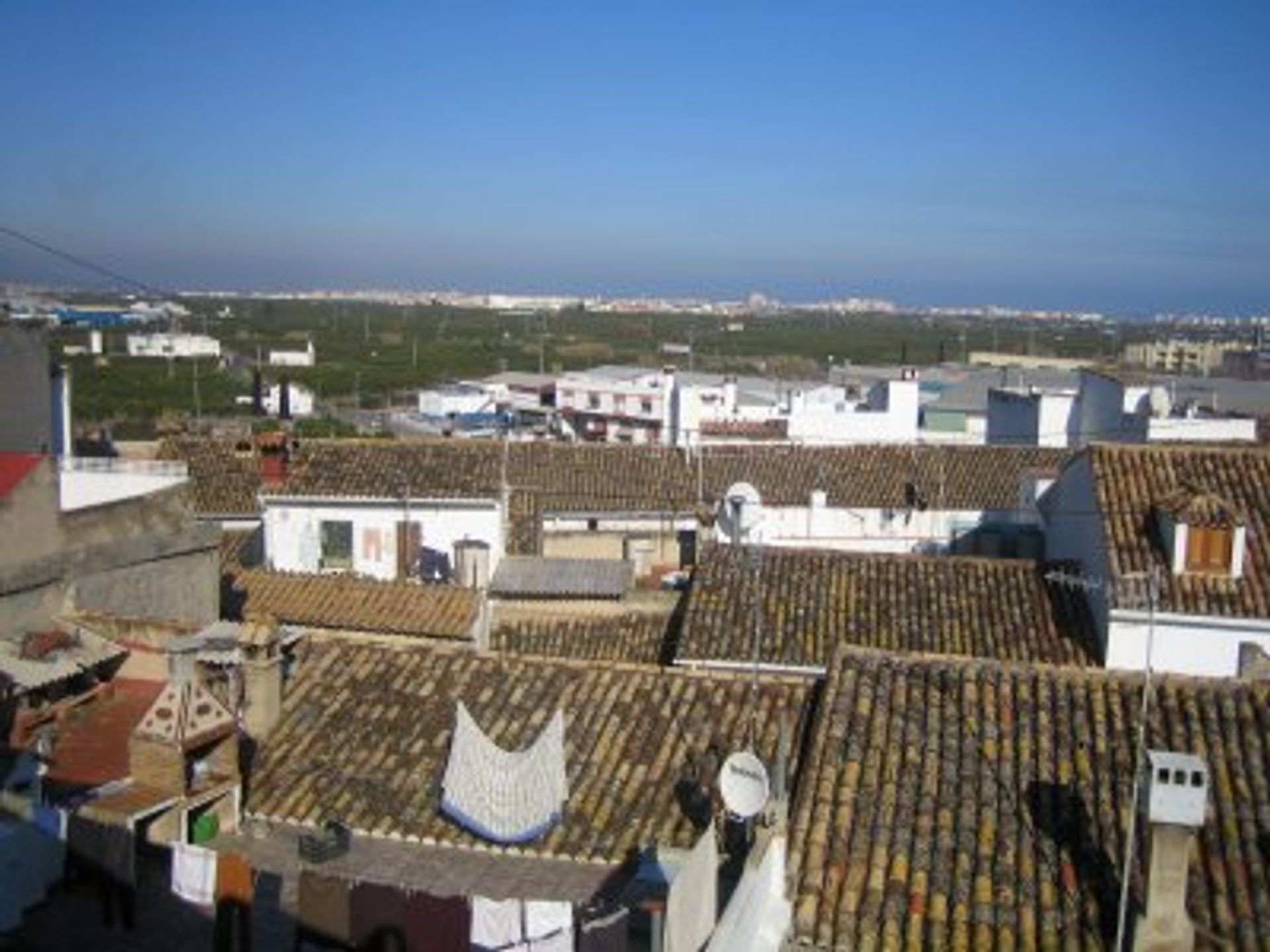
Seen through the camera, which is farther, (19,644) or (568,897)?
(19,644)

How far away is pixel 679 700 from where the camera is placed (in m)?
13.0

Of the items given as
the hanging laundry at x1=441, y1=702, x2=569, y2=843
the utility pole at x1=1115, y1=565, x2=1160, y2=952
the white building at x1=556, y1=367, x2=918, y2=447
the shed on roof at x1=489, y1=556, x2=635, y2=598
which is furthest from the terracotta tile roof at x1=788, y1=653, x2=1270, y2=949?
the white building at x1=556, y1=367, x2=918, y2=447

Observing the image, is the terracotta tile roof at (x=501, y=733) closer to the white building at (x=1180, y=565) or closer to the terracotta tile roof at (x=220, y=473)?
the white building at (x=1180, y=565)

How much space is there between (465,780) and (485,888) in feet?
4.14

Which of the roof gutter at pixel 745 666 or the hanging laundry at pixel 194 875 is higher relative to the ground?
the hanging laundry at pixel 194 875

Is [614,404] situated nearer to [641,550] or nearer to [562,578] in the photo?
[641,550]

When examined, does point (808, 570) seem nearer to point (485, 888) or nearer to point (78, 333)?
point (485, 888)

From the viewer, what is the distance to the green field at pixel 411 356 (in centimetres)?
9000

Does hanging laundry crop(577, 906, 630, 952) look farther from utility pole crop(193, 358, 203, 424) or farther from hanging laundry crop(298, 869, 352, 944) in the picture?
utility pole crop(193, 358, 203, 424)

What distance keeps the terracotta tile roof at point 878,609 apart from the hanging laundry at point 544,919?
30.5ft

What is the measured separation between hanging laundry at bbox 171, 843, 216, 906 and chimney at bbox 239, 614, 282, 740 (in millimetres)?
2851

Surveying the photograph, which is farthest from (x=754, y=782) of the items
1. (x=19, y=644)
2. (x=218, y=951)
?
(x=19, y=644)

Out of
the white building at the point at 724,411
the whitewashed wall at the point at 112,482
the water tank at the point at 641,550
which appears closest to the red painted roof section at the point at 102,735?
the whitewashed wall at the point at 112,482

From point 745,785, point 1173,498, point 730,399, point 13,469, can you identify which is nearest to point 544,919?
point 745,785
